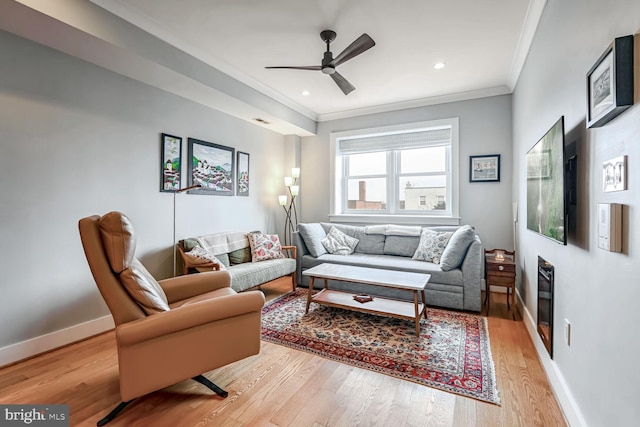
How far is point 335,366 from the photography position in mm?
2146

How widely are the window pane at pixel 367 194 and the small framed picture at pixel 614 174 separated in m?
3.65

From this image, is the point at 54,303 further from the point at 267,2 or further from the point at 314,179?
the point at 314,179

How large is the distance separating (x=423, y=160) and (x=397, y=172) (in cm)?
43

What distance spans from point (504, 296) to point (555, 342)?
2139 millimetres

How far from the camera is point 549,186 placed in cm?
176

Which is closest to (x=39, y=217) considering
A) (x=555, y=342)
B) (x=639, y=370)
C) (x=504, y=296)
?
(x=639, y=370)

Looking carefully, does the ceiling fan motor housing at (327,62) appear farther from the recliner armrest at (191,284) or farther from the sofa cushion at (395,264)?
the sofa cushion at (395,264)

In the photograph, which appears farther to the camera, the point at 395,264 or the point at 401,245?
the point at 401,245

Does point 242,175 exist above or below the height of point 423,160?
below

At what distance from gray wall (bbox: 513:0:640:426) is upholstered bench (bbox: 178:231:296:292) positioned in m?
2.68

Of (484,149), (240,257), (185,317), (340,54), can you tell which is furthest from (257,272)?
(484,149)

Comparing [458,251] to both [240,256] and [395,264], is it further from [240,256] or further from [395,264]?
[240,256]

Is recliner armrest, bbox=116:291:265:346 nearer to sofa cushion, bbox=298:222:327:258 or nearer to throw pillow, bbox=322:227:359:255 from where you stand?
sofa cushion, bbox=298:222:327:258

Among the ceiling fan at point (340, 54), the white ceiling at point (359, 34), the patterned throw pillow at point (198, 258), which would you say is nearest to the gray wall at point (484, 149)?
the white ceiling at point (359, 34)
